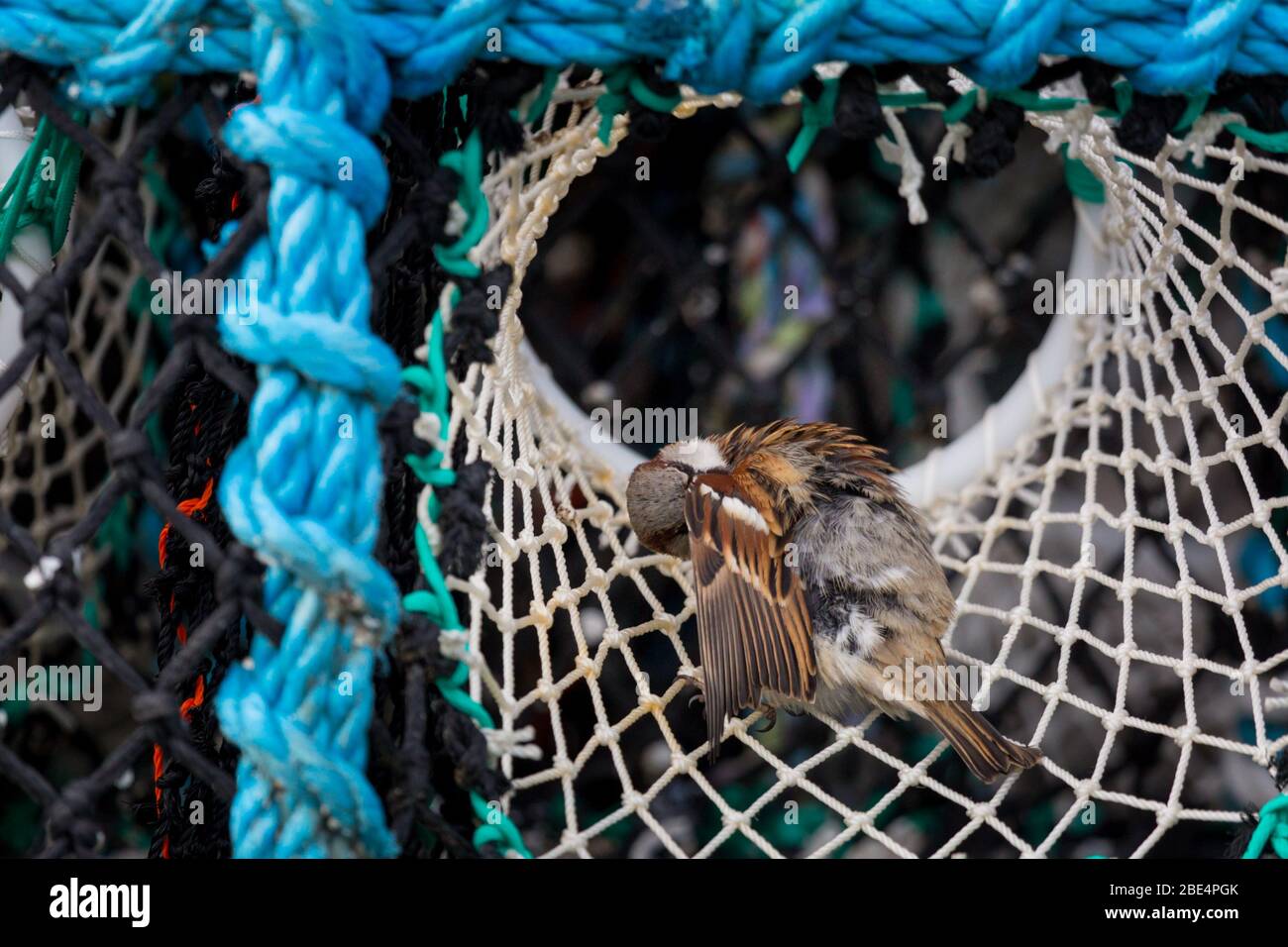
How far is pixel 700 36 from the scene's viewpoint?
578 millimetres

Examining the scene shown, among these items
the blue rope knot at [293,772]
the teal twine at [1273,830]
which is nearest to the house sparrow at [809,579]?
the teal twine at [1273,830]

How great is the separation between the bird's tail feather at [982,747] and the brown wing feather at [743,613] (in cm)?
12

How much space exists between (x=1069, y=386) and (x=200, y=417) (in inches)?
31.6

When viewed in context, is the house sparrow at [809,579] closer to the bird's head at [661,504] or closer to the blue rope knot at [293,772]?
the bird's head at [661,504]

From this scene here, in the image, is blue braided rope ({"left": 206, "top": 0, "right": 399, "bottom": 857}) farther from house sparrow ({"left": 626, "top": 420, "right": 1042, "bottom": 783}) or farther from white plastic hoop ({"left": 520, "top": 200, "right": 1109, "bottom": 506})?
white plastic hoop ({"left": 520, "top": 200, "right": 1109, "bottom": 506})

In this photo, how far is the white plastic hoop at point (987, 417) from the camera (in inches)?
46.4

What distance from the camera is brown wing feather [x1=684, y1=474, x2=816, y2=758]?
919 millimetres

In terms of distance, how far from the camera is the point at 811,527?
3.53ft

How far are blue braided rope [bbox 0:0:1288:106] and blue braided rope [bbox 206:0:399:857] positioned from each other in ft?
0.09

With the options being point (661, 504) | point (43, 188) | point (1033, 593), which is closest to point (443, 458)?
point (43, 188)

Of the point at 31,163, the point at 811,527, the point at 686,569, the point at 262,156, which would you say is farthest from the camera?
the point at 686,569
